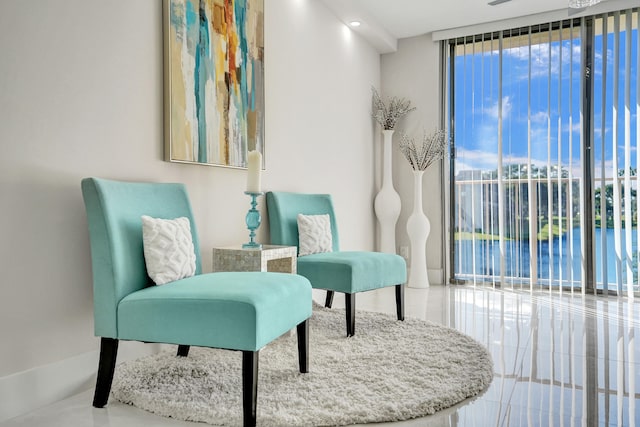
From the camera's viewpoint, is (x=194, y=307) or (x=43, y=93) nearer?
(x=194, y=307)

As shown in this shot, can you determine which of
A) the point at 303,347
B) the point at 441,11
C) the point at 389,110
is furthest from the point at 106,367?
the point at 441,11

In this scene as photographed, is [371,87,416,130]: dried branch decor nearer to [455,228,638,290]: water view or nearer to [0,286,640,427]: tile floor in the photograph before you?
[455,228,638,290]: water view

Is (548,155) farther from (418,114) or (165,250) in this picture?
(165,250)

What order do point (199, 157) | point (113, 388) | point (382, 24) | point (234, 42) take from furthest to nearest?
point (382, 24) < point (234, 42) < point (199, 157) < point (113, 388)

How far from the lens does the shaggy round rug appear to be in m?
1.71

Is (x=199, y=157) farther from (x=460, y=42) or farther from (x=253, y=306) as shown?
(x=460, y=42)

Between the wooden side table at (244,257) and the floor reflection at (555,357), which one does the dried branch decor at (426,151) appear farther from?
the wooden side table at (244,257)

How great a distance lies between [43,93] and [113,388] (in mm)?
1203

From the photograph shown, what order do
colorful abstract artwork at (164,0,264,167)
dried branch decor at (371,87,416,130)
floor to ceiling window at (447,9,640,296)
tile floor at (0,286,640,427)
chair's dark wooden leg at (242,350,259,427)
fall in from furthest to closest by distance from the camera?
dried branch decor at (371,87,416,130) < floor to ceiling window at (447,9,640,296) < colorful abstract artwork at (164,0,264,167) < tile floor at (0,286,640,427) < chair's dark wooden leg at (242,350,259,427)

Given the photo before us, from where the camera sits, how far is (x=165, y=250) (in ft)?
6.49

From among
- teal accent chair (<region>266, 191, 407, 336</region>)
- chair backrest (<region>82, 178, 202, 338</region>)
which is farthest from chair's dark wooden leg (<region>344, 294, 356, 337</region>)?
chair backrest (<region>82, 178, 202, 338</region>)

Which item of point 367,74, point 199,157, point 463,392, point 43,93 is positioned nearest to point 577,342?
point 463,392

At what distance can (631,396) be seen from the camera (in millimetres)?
1892

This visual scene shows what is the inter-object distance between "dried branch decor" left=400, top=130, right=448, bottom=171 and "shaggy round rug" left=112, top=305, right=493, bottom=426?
2.38m
